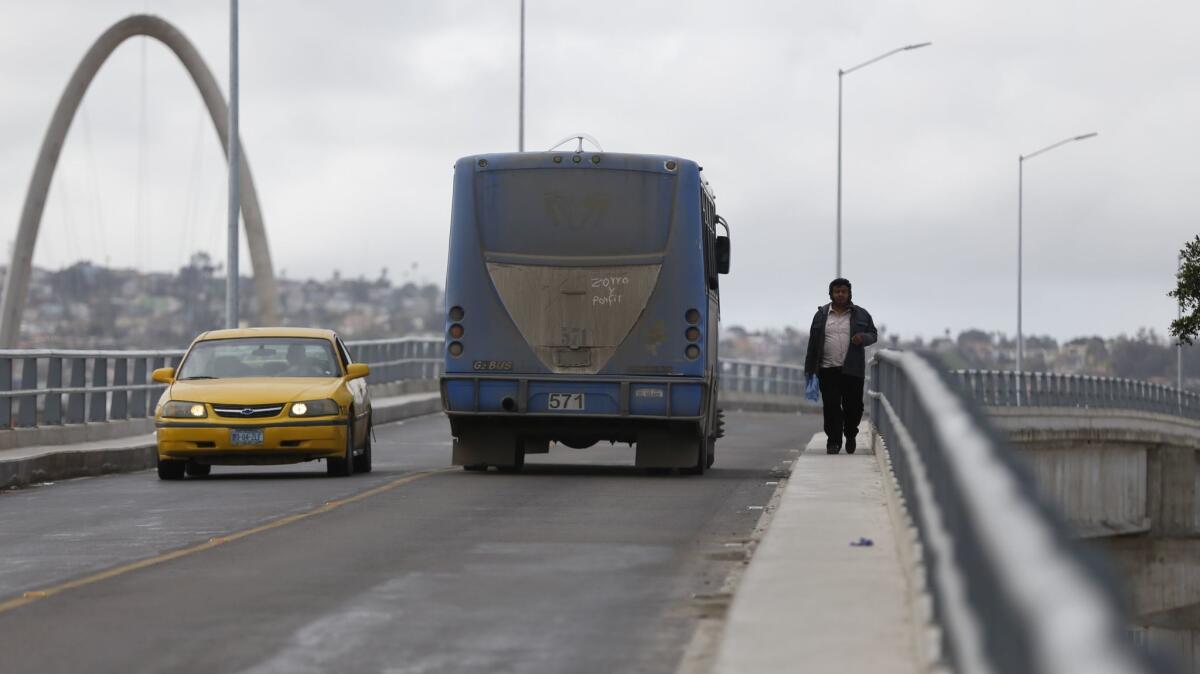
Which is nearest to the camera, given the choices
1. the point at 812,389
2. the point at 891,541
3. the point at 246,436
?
the point at 891,541

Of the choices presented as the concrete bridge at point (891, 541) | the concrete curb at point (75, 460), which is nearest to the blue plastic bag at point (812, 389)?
the concrete bridge at point (891, 541)

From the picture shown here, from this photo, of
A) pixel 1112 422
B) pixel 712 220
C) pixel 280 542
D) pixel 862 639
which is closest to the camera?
pixel 862 639

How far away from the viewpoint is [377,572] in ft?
39.9

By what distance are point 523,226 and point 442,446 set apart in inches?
364

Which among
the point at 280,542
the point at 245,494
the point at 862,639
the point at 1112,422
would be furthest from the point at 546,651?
the point at 1112,422

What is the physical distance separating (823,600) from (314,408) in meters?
12.5

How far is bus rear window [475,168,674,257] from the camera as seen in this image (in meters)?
21.4

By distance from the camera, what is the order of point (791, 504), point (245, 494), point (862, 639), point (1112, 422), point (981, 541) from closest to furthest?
point (981, 541) → point (862, 639) → point (791, 504) → point (245, 494) → point (1112, 422)

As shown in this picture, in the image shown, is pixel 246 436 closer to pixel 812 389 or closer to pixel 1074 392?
pixel 812 389

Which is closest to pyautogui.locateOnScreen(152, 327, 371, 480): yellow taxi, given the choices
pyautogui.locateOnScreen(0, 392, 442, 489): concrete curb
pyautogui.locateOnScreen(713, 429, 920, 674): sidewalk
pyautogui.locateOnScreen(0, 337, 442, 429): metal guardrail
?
pyautogui.locateOnScreen(0, 392, 442, 489): concrete curb

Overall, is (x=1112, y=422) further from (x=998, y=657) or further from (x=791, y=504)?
(x=998, y=657)

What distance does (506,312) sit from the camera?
21562 millimetres

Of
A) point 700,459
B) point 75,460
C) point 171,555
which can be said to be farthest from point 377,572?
point 75,460

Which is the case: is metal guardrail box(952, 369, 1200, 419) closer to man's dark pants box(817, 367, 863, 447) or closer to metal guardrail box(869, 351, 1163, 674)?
man's dark pants box(817, 367, 863, 447)
